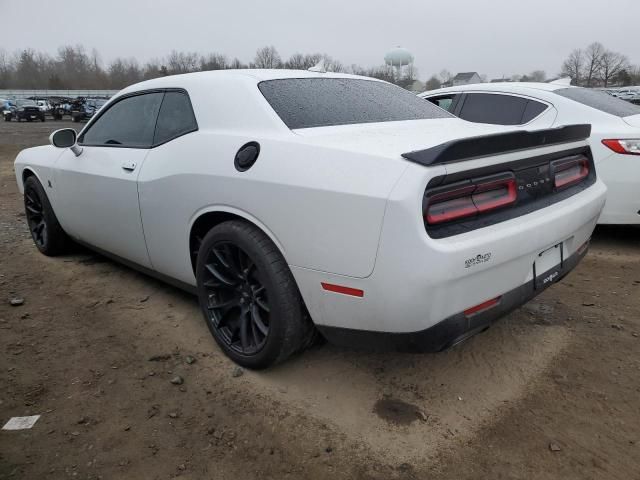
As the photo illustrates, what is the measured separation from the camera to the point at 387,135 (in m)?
2.35

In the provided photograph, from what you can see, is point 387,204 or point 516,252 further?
point 516,252

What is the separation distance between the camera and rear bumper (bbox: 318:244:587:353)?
2005 mm

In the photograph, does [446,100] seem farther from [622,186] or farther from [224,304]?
[224,304]

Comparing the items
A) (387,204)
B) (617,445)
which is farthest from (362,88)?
(617,445)

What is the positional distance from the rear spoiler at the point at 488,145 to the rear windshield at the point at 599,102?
2.61m

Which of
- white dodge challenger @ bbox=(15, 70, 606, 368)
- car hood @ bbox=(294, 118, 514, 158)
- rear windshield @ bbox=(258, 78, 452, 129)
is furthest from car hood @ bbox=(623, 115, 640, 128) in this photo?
car hood @ bbox=(294, 118, 514, 158)

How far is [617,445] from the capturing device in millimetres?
2119

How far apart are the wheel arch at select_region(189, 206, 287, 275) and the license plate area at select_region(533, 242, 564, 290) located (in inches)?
47.2

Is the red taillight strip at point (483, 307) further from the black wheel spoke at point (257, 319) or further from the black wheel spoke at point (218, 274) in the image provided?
the black wheel spoke at point (218, 274)

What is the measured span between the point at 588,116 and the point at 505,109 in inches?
31.2

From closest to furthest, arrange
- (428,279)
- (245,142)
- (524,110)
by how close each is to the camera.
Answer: (428,279), (245,142), (524,110)

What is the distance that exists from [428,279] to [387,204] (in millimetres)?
321

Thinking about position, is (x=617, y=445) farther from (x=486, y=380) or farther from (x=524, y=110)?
(x=524, y=110)

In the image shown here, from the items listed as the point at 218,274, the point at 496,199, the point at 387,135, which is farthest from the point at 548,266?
the point at 218,274
